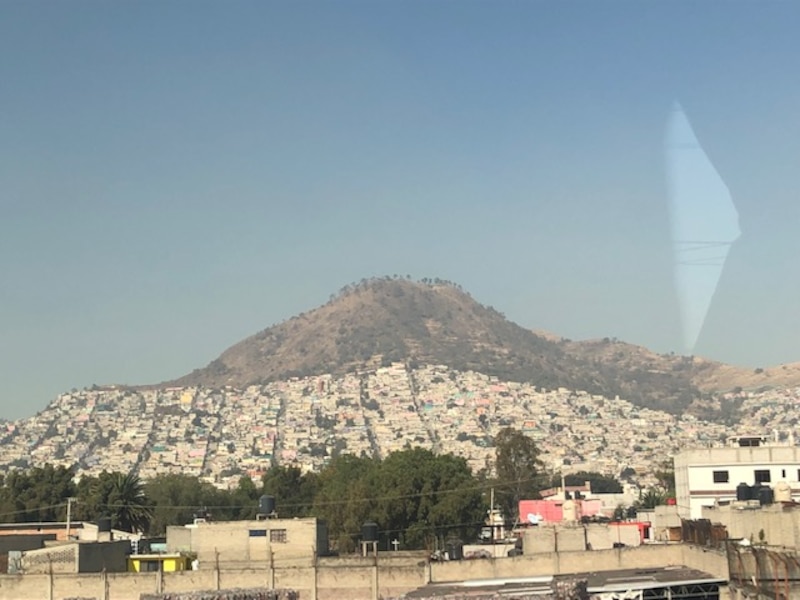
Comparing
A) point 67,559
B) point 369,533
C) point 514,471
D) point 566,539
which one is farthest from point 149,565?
point 514,471

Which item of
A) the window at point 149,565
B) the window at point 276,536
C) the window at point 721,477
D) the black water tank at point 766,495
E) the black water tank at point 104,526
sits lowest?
the window at point 149,565

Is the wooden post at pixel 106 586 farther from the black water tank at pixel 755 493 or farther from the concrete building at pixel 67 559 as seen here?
the black water tank at pixel 755 493

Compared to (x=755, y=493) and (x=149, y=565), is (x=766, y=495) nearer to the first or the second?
(x=755, y=493)

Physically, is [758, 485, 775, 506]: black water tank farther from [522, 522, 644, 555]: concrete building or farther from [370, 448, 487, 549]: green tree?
[370, 448, 487, 549]: green tree

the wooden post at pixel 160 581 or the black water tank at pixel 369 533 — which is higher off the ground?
the black water tank at pixel 369 533

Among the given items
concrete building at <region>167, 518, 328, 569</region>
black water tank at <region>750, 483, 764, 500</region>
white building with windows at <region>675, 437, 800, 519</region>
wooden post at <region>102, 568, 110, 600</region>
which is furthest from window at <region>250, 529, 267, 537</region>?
white building with windows at <region>675, 437, 800, 519</region>

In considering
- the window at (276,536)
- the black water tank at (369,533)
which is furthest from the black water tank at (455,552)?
the window at (276,536)
